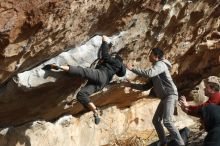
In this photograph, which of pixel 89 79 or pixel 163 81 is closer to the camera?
pixel 89 79

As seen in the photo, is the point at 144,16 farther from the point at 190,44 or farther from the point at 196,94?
the point at 196,94

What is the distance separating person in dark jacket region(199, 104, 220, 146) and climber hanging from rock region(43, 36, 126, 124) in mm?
2480

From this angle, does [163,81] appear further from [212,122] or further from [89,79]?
[212,122]

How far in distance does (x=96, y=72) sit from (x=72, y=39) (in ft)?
2.37

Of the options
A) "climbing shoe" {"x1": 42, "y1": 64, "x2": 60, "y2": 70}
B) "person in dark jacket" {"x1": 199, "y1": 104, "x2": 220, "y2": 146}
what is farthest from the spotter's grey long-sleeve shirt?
"person in dark jacket" {"x1": 199, "y1": 104, "x2": 220, "y2": 146}

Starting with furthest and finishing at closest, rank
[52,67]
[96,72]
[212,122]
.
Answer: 1. [96,72]
2. [52,67]
3. [212,122]

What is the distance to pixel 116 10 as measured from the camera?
985cm

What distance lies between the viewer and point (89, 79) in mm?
9938

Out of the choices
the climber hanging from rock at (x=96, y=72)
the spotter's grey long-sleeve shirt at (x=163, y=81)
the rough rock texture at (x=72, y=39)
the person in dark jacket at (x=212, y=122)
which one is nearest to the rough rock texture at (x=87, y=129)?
the rough rock texture at (x=72, y=39)

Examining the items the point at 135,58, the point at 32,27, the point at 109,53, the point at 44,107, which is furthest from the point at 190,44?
the point at 32,27

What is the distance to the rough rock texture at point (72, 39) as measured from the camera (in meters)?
8.88

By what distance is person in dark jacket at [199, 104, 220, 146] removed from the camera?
26.0ft

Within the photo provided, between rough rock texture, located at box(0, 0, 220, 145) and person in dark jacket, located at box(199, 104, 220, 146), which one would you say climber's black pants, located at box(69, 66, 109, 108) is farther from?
person in dark jacket, located at box(199, 104, 220, 146)

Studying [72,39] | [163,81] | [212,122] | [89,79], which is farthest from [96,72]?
[212,122]
